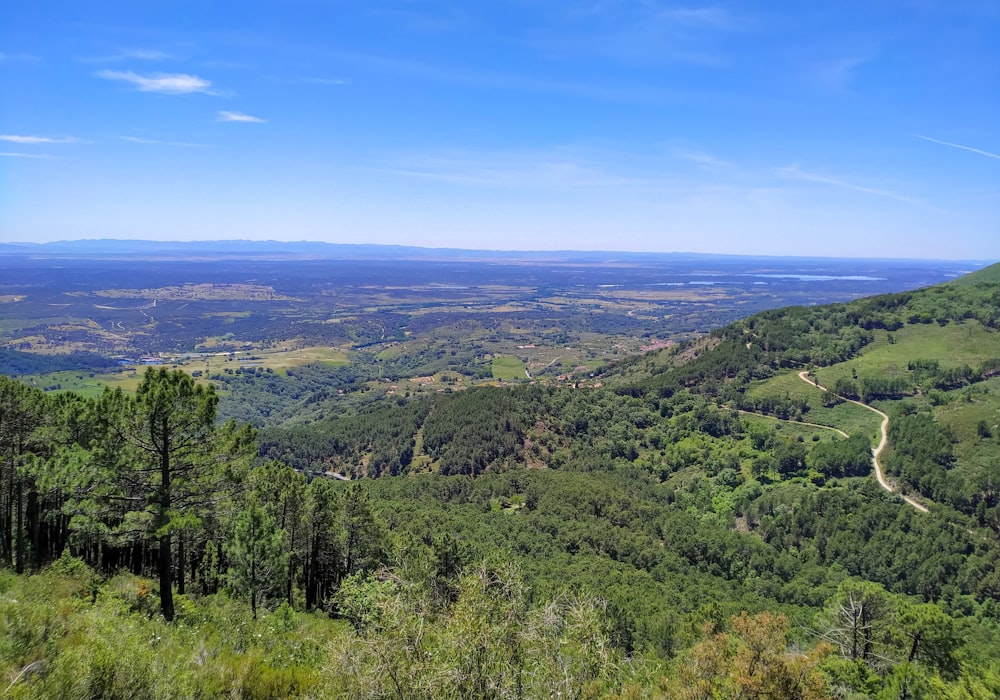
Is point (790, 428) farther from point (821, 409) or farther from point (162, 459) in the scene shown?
point (162, 459)

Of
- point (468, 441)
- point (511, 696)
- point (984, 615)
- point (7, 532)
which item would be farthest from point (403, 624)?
point (468, 441)

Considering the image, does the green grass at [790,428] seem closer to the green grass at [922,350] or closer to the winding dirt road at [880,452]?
the winding dirt road at [880,452]

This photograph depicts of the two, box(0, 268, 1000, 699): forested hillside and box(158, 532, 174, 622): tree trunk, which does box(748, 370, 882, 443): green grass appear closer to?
box(0, 268, 1000, 699): forested hillside

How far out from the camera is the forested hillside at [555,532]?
40.0ft

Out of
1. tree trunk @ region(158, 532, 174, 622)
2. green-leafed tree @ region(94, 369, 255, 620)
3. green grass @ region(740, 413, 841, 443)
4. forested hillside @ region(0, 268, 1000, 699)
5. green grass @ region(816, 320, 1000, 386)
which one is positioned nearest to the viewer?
forested hillside @ region(0, 268, 1000, 699)

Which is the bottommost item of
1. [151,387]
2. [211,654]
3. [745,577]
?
[745,577]

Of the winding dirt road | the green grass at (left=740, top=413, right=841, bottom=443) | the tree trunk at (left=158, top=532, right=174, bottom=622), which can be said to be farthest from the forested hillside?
the green grass at (left=740, top=413, right=841, bottom=443)

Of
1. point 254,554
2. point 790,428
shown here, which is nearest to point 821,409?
point 790,428

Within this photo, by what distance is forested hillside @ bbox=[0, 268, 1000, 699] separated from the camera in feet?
40.0

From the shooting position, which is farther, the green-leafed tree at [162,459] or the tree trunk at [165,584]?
the tree trunk at [165,584]

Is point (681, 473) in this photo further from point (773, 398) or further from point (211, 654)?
point (211, 654)

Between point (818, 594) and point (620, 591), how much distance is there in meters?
27.8

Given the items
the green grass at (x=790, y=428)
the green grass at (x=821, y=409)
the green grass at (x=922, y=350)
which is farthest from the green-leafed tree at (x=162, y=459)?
the green grass at (x=922, y=350)

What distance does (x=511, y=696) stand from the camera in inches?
435
